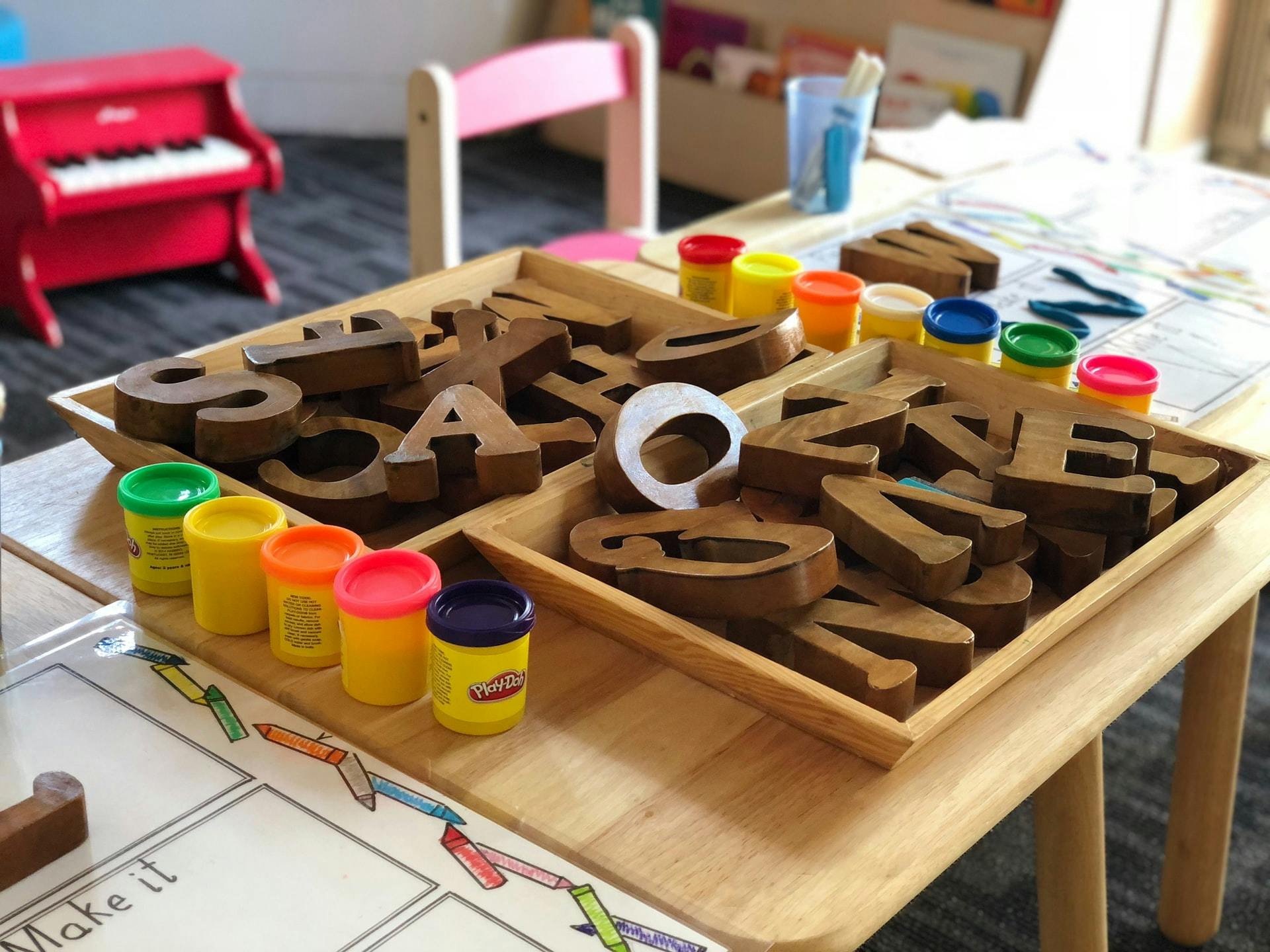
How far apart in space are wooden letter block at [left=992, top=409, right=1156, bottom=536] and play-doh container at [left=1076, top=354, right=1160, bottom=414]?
0.37 ft

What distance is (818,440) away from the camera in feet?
3.15

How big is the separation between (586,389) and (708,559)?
0.27 meters

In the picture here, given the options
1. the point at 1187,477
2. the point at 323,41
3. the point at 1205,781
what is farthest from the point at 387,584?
the point at 323,41

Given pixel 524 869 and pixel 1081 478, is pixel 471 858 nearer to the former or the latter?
pixel 524 869

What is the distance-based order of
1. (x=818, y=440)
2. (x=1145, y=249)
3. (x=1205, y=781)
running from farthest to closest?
(x=1145, y=249) < (x=1205, y=781) < (x=818, y=440)

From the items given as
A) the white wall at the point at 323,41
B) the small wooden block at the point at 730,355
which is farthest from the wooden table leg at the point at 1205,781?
the white wall at the point at 323,41

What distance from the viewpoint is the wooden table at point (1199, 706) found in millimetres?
1331

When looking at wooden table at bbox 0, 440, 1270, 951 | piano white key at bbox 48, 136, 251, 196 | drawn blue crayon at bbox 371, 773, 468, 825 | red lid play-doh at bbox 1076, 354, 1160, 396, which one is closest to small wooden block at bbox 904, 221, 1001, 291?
red lid play-doh at bbox 1076, 354, 1160, 396

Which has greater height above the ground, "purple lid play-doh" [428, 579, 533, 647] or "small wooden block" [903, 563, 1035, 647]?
"purple lid play-doh" [428, 579, 533, 647]

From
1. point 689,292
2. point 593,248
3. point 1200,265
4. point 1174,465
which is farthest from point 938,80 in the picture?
point 1174,465

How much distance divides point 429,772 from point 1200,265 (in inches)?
47.7

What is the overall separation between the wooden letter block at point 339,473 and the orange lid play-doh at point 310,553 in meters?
0.06

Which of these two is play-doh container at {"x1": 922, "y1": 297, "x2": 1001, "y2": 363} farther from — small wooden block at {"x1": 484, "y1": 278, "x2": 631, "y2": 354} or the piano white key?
the piano white key

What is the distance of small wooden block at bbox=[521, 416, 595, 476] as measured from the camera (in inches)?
38.8
